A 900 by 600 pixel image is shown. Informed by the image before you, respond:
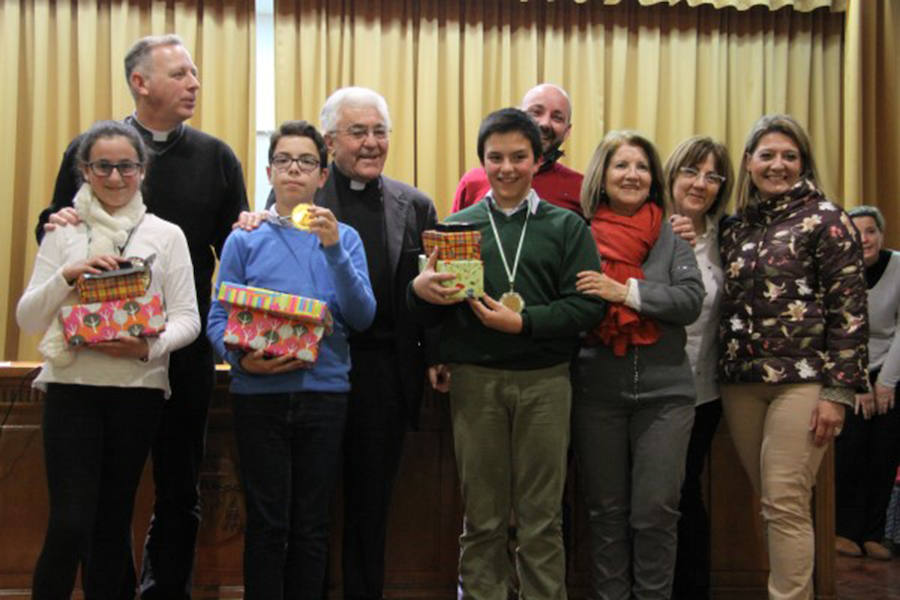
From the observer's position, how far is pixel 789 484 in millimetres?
2547

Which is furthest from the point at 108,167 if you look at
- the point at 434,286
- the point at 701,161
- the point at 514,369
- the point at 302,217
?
the point at 701,161

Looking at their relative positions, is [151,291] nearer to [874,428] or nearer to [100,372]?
[100,372]

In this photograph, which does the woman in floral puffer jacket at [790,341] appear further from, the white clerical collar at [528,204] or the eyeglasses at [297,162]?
the eyeglasses at [297,162]

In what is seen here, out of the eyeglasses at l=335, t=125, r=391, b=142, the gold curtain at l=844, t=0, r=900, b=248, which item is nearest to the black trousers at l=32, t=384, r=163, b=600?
the eyeglasses at l=335, t=125, r=391, b=142

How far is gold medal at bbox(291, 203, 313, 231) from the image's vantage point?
2.29 meters

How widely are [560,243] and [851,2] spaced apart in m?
3.80

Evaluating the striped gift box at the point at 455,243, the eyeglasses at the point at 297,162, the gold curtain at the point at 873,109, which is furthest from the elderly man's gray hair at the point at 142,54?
the gold curtain at the point at 873,109

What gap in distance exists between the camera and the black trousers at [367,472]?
254 cm

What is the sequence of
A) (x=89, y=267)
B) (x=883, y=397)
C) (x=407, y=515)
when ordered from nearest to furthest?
(x=89, y=267) → (x=407, y=515) → (x=883, y=397)

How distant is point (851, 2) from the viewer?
520cm

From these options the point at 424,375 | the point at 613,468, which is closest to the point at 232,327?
the point at 424,375

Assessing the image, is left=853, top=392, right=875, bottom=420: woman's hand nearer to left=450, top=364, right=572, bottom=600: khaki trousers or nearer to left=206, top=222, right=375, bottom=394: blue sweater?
left=450, top=364, right=572, bottom=600: khaki trousers

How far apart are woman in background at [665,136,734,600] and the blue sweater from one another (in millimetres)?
1089

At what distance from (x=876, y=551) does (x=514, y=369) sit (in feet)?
8.44
